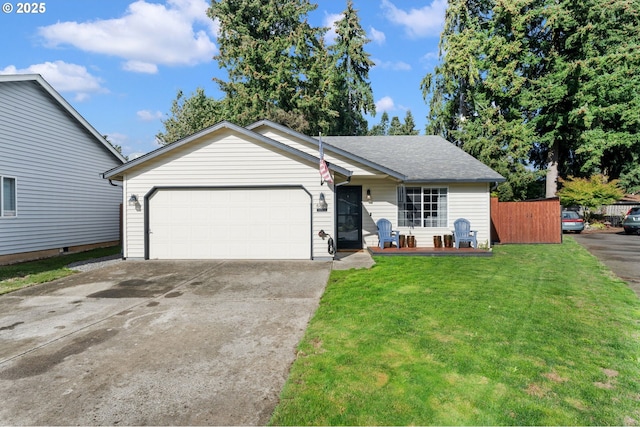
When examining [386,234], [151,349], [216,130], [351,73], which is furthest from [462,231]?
[351,73]

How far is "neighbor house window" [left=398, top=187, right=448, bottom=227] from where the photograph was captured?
12344 mm

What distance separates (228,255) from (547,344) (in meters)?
8.35

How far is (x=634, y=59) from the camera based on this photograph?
2173cm

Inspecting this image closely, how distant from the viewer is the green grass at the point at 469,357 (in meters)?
2.80

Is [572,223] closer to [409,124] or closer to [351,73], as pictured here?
[351,73]

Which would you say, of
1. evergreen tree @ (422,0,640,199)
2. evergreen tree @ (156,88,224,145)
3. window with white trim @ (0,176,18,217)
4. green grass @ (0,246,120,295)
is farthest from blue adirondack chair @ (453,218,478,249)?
evergreen tree @ (156,88,224,145)

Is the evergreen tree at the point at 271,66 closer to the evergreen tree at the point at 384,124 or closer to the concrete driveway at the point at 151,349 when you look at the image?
the concrete driveway at the point at 151,349

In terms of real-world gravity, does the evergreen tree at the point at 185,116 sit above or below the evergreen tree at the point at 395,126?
below

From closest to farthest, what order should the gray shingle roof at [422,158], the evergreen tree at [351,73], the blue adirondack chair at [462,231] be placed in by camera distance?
the blue adirondack chair at [462,231] < the gray shingle roof at [422,158] < the evergreen tree at [351,73]

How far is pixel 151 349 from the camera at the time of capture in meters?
4.14

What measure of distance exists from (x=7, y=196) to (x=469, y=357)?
1330cm

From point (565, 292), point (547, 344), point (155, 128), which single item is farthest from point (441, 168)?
point (155, 128)

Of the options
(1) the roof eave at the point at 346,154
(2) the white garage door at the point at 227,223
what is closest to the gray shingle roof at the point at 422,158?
(1) the roof eave at the point at 346,154

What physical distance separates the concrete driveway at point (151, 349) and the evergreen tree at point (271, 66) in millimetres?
21056
